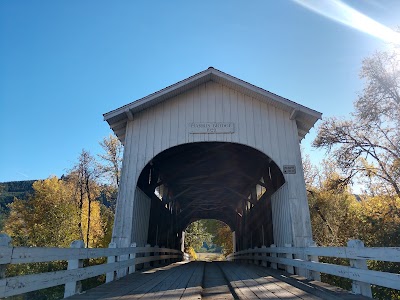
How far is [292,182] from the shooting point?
8.99 metres

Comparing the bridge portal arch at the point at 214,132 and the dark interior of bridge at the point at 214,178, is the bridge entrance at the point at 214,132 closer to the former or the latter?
the bridge portal arch at the point at 214,132

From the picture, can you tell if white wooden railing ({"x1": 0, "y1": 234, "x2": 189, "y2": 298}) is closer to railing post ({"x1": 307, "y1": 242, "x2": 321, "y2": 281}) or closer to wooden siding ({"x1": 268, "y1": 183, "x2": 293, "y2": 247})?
railing post ({"x1": 307, "y1": 242, "x2": 321, "y2": 281})

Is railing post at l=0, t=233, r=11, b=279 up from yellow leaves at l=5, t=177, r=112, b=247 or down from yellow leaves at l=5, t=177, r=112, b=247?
down

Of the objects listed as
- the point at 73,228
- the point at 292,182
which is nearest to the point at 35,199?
the point at 73,228

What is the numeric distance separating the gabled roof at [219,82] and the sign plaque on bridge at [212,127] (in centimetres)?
126

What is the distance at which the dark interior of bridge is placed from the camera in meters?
11.5

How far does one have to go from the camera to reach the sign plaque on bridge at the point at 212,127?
9500mm

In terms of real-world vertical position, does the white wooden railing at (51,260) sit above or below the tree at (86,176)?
below

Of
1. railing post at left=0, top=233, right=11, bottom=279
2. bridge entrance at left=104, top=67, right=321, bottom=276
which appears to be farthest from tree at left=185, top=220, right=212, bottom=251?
railing post at left=0, top=233, right=11, bottom=279

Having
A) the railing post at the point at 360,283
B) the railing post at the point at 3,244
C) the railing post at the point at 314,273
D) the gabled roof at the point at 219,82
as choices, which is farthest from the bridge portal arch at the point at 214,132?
the railing post at the point at 3,244

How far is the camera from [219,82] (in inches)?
397

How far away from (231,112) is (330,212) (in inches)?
664

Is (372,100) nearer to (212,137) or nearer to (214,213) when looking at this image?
(212,137)

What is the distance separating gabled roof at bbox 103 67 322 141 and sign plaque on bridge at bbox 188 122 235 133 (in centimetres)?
126
